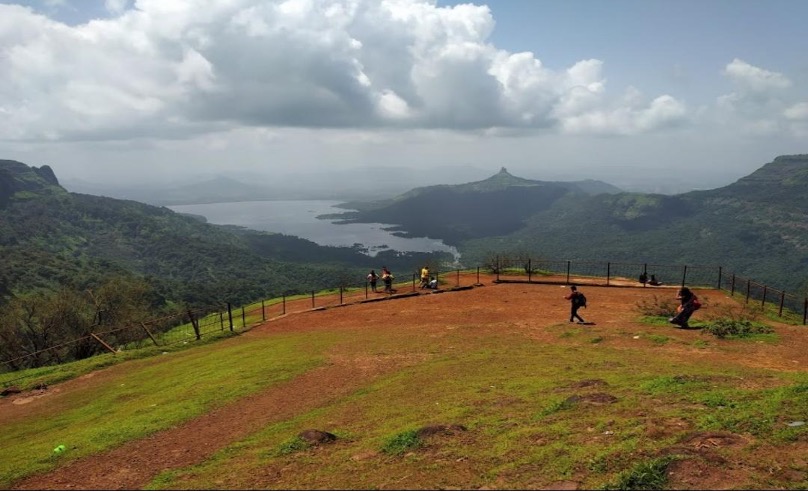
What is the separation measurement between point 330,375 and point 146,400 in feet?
19.5

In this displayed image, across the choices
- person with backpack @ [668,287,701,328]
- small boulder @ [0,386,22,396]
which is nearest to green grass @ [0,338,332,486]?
small boulder @ [0,386,22,396]

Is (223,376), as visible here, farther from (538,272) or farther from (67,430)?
(538,272)

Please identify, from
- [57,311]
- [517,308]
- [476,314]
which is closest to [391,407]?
[476,314]

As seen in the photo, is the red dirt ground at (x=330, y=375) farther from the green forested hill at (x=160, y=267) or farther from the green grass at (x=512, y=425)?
the green forested hill at (x=160, y=267)

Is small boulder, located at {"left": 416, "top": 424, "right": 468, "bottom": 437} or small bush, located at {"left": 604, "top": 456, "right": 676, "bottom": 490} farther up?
small bush, located at {"left": 604, "top": 456, "right": 676, "bottom": 490}

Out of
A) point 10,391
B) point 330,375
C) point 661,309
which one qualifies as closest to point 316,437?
point 330,375

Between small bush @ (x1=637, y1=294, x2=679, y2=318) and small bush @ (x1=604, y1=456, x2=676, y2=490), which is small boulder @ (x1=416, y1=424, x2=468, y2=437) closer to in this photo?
small bush @ (x1=604, y1=456, x2=676, y2=490)

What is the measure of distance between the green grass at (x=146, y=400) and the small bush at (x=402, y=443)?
7.19 metres

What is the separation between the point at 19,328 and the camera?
40469mm

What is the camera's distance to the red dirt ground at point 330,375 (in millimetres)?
10180

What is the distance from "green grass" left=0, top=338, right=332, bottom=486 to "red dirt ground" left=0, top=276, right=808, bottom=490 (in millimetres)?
695

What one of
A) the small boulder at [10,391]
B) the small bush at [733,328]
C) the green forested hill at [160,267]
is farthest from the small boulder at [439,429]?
the green forested hill at [160,267]

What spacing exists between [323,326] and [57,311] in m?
28.3

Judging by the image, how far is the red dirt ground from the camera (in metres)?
10.2
